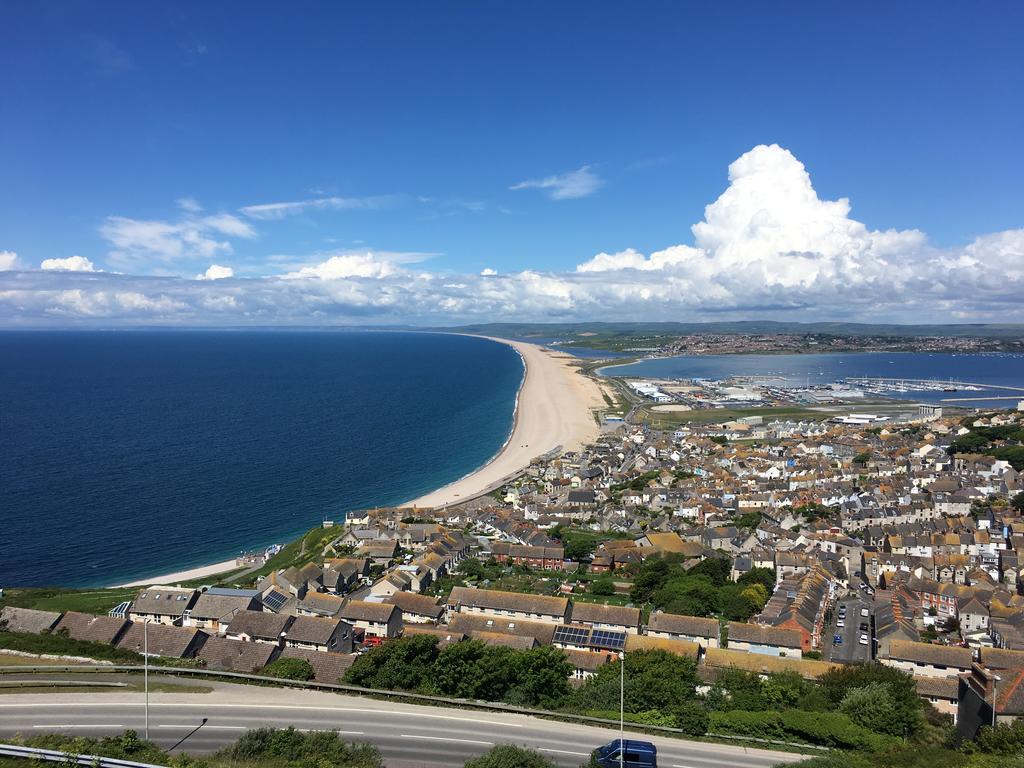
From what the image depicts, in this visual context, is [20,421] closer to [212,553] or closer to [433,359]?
[212,553]

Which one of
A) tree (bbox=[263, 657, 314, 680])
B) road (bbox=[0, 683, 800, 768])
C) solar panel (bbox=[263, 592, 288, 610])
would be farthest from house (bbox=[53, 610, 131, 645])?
tree (bbox=[263, 657, 314, 680])

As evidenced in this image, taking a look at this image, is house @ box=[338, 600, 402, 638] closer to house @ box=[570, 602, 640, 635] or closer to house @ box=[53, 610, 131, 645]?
house @ box=[570, 602, 640, 635]

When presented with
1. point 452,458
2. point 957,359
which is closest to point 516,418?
point 452,458

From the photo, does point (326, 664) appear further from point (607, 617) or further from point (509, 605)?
point (607, 617)

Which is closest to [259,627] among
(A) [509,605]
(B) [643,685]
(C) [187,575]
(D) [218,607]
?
(D) [218,607]

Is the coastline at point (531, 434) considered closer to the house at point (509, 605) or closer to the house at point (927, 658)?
the house at point (509, 605)
